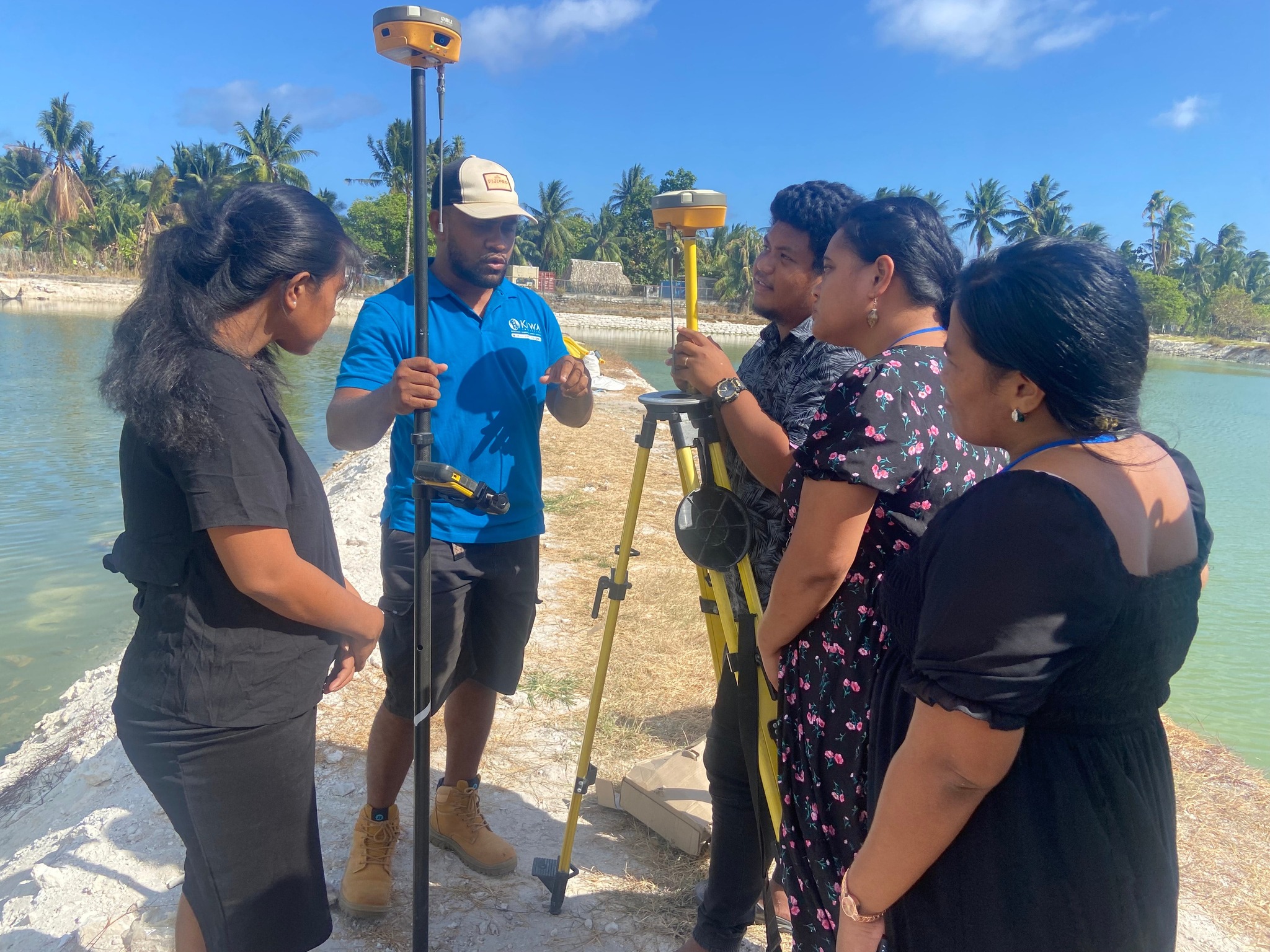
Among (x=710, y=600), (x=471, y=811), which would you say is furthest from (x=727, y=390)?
(x=471, y=811)

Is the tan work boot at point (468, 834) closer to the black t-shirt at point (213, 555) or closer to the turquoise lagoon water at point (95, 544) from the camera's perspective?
the black t-shirt at point (213, 555)

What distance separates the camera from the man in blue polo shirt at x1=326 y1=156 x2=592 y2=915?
2.44 meters

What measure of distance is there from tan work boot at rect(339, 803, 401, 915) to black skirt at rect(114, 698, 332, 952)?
672 millimetres

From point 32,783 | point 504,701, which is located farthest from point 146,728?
point 32,783

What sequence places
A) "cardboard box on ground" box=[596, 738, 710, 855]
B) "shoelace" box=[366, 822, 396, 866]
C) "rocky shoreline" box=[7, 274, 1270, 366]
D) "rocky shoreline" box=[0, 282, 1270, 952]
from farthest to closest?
1. "rocky shoreline" box=[7, 274, 1270, 366]
2. "cardboard box on ground" box=[596, 738, 710, 855]
3. "shoelace" box=[366, 822, 396, 866]
4. "rocky shoreline" box=[0, 282, 1270, 952]

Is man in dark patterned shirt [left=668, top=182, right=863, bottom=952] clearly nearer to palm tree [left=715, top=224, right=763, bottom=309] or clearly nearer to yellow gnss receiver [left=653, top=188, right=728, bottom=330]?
yellow gnss receiver [left=653, top=188, right=728, bottom=330]

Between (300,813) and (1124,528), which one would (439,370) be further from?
(1124,528)

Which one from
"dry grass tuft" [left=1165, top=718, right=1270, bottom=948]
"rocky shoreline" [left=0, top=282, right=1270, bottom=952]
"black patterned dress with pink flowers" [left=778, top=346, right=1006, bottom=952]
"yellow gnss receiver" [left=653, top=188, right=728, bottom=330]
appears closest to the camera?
"black patterned dress with pink flowers" [left=778, top=346, right=1006, bottom=952]

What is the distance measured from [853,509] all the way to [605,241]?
224 ft

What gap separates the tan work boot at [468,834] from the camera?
263 centimetres

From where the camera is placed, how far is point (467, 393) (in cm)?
249

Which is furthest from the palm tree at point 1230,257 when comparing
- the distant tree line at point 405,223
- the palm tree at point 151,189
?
the palm tree at point 151,189

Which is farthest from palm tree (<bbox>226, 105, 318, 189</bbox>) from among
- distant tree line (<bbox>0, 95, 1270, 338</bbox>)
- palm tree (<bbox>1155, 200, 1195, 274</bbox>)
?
palm tree (<bbox>1155, 200, 1195, 274</bbox>)

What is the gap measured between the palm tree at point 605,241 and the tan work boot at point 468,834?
6437 cm
